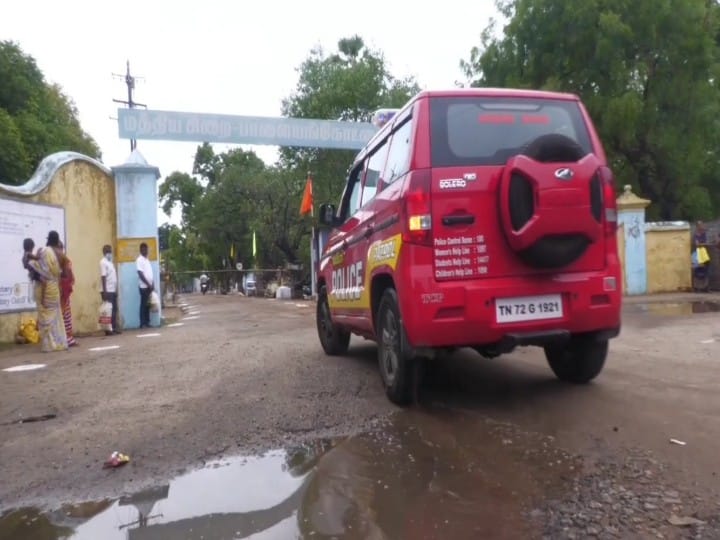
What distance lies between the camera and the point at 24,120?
2475cm

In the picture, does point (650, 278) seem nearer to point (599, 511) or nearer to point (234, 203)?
point (599, 511)

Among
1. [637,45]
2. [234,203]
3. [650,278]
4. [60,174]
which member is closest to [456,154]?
[60,174]

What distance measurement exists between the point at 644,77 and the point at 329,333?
18.3 metres

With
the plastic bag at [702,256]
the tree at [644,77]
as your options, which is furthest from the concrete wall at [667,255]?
the tree at [644,77]

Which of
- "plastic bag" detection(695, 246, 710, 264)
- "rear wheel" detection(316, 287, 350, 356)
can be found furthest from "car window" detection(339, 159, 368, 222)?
"plastic bag" detection(695, 246, 710, 264)

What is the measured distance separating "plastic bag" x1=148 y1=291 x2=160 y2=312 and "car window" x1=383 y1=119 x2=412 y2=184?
9.06 m

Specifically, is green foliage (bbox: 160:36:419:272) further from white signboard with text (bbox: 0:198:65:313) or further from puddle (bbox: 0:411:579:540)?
puddle (bbox: 0:411:579:540)

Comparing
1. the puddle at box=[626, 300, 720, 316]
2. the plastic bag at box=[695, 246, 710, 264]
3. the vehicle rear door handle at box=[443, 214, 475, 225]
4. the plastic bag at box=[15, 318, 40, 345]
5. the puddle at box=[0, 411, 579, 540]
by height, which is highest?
the vehicle rear door handle at box=[443, 214, 475, 225]

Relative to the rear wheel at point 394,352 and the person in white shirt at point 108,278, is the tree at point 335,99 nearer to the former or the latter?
the person in white shirt at point 108,278

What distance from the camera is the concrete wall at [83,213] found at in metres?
11.8

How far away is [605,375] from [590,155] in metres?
2.13

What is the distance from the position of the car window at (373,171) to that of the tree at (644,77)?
16.4 metres

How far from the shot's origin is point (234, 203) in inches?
1563

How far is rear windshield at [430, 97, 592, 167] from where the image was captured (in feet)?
13.8
